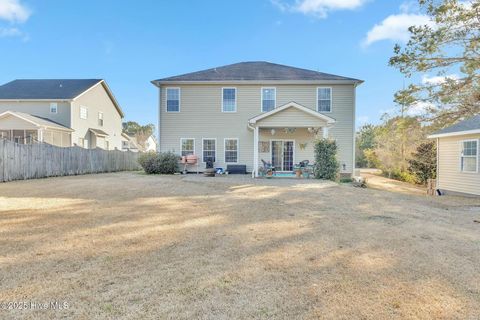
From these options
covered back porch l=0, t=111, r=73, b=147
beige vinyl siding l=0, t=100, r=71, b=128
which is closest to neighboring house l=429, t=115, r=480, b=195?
covered back porch l=0, t=111, r=73, b=147

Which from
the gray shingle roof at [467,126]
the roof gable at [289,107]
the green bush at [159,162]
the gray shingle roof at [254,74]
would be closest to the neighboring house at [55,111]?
the green bush at [159,162]

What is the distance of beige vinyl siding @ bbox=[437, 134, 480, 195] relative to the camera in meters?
11.7

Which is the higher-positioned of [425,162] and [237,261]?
[425,162]

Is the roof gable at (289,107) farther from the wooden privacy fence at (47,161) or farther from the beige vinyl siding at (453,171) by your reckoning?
the wooden privacy fence at (47,161)

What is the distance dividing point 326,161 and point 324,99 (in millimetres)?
5529

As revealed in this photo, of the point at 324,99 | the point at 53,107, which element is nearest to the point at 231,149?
the point at 324,99

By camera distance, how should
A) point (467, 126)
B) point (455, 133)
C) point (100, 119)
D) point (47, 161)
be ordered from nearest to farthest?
1. point (467, 126)
2. point (455, 133)
3. point (47, 161)
4. point (100, 119)

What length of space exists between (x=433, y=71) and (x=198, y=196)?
1260 centimetres

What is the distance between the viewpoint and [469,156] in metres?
11.8

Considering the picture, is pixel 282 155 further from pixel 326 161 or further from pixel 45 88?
pixel 45 88

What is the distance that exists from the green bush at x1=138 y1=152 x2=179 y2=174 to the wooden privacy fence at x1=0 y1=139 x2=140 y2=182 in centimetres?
439

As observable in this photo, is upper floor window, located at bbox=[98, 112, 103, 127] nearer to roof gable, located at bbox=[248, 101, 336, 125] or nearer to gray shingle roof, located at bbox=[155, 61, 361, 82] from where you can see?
gray shingle roof, located at bbox=[155, 61, 361, 82]

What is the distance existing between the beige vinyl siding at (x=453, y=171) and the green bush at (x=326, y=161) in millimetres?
4925

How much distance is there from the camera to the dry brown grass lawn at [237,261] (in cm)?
272
